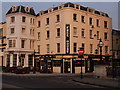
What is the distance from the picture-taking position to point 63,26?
40.4 m

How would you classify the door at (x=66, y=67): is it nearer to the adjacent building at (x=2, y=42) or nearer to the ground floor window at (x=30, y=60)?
the ground floor window at (x=30, y=60)

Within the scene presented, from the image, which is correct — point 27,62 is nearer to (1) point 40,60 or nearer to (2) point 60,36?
(1) point 40,60

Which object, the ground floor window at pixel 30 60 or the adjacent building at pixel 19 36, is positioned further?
the ground floor window at pixel 30 60

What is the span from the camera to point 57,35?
137 feet

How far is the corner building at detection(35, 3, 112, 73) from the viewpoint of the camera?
40125 millimetres

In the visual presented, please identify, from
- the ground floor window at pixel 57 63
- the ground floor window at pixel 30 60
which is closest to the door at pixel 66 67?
the ground floor window at pixel 57 63

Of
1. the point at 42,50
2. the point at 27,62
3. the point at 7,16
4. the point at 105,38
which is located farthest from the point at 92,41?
the point at 7,16

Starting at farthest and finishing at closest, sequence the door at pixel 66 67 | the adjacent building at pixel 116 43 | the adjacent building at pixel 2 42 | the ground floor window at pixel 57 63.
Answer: the adjacent building at pixel 116 43, the adjacent building at pixel 2 42, the ground floor window at pixel 57 63, the door at pixel 66 67

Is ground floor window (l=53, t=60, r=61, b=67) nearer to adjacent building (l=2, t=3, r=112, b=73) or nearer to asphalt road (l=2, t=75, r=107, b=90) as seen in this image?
adjacent building (l=2, t=3, r=112, b=73)

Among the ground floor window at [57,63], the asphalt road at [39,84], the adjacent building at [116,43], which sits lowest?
the asphalt road at [39,84]

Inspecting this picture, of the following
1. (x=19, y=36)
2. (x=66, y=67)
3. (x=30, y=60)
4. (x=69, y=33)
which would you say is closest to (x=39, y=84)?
(x=66, y=67)

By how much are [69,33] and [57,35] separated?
2784 mm

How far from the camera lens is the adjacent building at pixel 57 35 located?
4025 cm

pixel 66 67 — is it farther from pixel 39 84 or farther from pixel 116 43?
pixel 39 84
